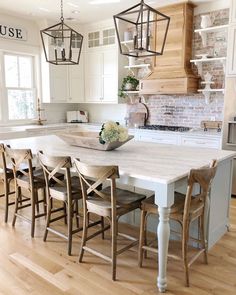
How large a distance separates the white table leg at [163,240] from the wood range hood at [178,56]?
303cm

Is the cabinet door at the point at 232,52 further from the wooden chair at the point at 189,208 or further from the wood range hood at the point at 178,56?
the wooden chair at the point at 189,208

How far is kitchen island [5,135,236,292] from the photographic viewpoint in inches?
82.3

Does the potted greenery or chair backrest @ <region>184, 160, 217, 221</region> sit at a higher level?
the potted greenery

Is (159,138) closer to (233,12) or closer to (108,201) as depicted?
(233,12)

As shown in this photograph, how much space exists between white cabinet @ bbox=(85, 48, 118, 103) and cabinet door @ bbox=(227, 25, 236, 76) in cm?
225

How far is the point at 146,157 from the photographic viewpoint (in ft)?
8.98

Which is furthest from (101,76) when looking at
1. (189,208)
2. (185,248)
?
(185,248)

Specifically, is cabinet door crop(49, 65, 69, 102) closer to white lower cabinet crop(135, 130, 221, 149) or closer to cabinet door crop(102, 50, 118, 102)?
cabinet door crop(102, 50, 118, 102)

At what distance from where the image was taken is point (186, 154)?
2873 mm

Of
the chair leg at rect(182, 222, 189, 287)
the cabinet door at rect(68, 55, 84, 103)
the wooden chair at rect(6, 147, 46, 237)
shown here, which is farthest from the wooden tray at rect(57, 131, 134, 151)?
the cabinet door at rect(68, 55, 84, 103)

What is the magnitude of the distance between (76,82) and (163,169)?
4385mm

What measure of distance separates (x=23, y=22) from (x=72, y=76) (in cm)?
136

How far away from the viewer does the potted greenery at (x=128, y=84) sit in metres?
5.52

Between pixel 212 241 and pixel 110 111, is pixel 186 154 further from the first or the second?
pixel 110 111
